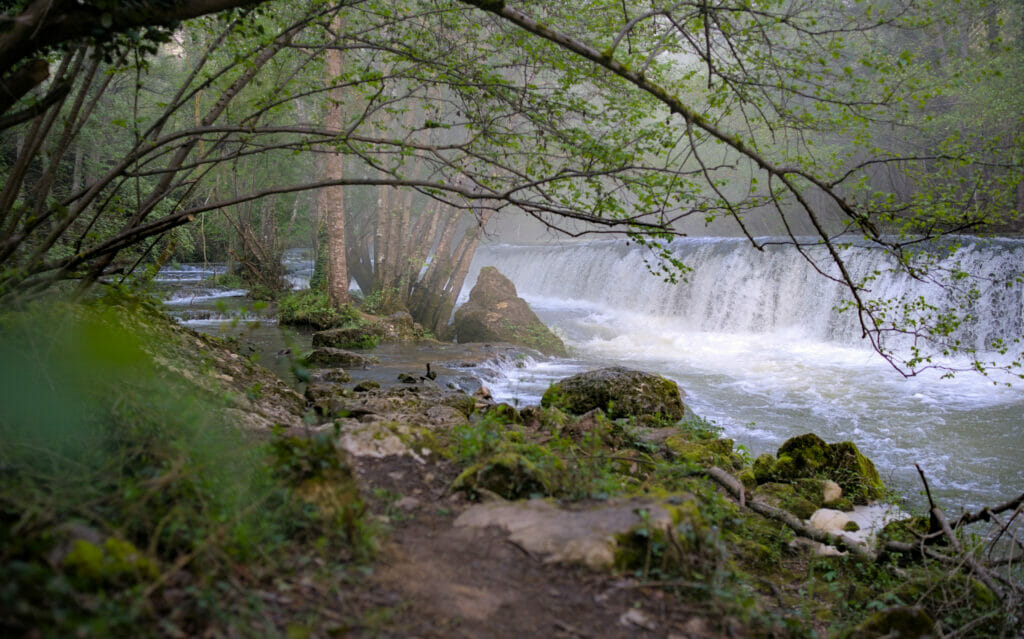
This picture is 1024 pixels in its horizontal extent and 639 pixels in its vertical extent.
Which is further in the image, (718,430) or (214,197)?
(214,197)

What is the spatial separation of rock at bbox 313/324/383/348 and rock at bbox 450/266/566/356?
9.64 feet

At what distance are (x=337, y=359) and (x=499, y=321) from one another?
5.13 m

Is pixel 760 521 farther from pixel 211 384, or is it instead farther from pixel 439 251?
pixel 439 251

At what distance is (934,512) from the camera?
4.46 m

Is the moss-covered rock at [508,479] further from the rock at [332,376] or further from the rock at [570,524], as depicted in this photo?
the rock at [332,376]

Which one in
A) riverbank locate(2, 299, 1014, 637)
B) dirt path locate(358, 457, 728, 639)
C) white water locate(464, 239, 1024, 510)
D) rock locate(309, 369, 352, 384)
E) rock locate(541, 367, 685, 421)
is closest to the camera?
riverbank locate(2, 299, 1014, 637)

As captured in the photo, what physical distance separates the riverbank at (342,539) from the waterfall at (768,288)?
900 centimetres

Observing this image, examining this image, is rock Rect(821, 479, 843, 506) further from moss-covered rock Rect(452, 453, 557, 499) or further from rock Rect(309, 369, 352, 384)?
rock Rect(309, 369, 352, 384)

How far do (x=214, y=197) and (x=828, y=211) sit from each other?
859 inches

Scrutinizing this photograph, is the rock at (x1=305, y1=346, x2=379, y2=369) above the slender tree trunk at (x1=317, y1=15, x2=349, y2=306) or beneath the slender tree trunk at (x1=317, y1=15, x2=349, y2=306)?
beneath

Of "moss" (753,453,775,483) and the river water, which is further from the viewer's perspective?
the river water

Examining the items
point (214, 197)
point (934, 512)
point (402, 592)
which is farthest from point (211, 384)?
point (214, 197)

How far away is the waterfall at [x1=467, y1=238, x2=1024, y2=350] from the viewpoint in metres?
13.1

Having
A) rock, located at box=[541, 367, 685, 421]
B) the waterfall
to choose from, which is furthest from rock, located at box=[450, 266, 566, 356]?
rock, located at box=[541, 367, 685, 421]
